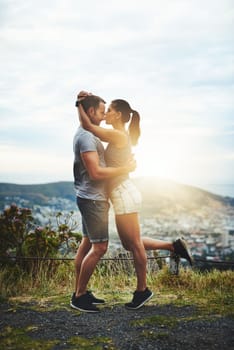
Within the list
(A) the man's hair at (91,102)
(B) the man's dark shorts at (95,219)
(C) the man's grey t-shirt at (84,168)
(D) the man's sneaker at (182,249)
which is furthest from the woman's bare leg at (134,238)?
(A) the man's hair at (91,102)

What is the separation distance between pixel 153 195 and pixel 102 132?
30.4m

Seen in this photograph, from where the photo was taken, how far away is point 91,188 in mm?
3863

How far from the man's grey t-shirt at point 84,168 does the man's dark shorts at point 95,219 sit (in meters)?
0.06

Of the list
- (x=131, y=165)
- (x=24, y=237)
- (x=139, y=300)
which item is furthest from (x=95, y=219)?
(x=24, y=237)

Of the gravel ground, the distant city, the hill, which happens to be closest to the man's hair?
the gravel ground

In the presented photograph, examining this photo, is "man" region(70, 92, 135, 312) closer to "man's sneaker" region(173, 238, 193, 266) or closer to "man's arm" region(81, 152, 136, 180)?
"man's arm" region(81, 152, 136, 180)

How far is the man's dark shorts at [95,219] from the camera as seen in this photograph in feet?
12.6

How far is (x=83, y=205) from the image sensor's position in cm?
389

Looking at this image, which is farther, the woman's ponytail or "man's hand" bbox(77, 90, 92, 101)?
the woman's ponytail

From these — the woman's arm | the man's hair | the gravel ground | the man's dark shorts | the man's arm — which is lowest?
the gravel ground

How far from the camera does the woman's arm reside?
3.83m

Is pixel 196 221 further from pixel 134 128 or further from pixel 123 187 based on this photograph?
pixel 123 187

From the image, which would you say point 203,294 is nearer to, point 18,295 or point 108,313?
point 108,313

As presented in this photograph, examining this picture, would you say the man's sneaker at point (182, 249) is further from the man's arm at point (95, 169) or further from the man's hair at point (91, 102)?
the man's hair at point (91, 102)
